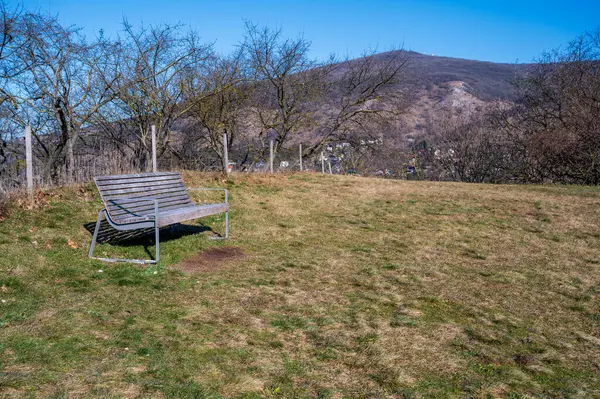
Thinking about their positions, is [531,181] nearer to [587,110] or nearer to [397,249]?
[587,110]

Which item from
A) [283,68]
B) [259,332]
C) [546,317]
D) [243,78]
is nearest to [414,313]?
[546,317]

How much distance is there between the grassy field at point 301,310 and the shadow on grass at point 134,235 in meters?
0.11

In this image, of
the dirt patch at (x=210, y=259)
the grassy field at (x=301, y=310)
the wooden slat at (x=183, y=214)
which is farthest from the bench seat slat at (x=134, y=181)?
the dirt patch at (x=210, y=259)

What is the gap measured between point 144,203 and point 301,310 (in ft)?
9.95

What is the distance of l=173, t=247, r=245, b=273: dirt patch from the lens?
18.1 ft

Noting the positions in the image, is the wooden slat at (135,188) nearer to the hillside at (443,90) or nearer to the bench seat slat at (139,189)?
the bench seat slat at (139,189)

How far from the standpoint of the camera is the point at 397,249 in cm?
676

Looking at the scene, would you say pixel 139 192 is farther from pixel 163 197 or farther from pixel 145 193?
pixel 163 197

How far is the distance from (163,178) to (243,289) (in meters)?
2.72

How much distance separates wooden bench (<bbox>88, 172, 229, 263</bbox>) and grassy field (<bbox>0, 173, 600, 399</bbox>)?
444 mm

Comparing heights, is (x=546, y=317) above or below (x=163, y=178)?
below

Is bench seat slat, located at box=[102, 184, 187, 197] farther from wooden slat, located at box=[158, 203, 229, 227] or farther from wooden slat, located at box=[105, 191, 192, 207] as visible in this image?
wooden slat, located at box=[158, 203, 229, 227]

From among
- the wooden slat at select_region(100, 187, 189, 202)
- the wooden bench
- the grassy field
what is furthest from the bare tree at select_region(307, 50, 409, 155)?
the wooden bench

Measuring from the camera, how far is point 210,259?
19.5ft
